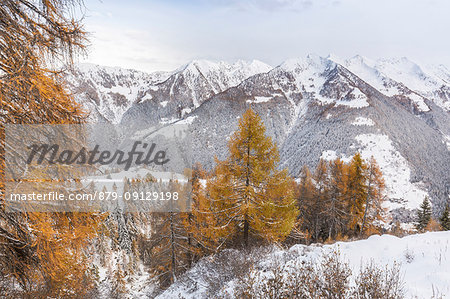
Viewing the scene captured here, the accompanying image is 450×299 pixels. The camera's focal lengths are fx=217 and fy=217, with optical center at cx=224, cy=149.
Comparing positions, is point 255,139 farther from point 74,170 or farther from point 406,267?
point 74,170

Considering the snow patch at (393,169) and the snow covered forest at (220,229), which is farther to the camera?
the snow patch at (393,169)

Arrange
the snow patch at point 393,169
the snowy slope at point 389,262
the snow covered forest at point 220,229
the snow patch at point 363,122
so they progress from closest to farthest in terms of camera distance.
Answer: the snow covered forest at point 220,229 < the snowy slope at point 389,262 < the snow patch at point 393,169 < the snow patch at point 363,122

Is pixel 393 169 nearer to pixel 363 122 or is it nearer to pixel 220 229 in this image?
pixel 363 122

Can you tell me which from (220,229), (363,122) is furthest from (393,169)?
(220,229)

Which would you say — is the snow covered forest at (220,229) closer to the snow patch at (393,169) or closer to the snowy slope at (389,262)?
the snowy slope at (389,262)

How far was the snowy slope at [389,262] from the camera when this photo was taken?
420cm

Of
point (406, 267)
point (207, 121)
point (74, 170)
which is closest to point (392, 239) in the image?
point (406, 267)

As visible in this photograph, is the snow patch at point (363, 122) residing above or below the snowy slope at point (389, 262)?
above

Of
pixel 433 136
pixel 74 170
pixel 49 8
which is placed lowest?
pixel 74 170

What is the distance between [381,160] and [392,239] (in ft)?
418

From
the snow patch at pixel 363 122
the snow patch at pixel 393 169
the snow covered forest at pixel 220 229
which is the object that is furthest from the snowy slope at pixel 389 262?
the snow patch at pixel 363 122

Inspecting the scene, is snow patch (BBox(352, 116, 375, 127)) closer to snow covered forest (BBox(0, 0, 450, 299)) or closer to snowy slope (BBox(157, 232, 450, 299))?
snow covered forest (BBox(0, 0, 450, 299))

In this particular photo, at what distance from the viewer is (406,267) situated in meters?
5.21

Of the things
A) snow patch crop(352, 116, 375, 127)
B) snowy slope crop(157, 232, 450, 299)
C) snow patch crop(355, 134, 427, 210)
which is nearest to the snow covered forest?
snowy slope crop(157, 232, 450, 299)
